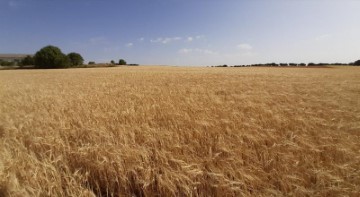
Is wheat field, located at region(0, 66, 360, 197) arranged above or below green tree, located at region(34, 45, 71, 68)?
below

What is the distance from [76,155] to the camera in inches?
112

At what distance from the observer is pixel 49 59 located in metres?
70.4

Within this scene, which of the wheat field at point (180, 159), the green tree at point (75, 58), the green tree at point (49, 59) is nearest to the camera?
the wheat field at point (180, 159)

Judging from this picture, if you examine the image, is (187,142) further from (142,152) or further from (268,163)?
(268,163)

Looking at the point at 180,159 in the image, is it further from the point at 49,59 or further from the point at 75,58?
the point at 75,58

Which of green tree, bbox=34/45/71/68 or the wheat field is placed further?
green tree, bbox=34/45/71/68

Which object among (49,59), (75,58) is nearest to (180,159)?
(49,59)

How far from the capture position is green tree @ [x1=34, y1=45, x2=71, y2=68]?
7056cm

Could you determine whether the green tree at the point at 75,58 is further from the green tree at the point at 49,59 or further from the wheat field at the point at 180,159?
the wheat field at the point at 180,159

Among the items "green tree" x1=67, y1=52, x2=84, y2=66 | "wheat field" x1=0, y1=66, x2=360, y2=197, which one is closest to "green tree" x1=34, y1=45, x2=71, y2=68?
"green tree" x1=67, y1=52, x2=84, y2=66

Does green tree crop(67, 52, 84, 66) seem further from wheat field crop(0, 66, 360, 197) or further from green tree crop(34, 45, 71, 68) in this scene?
wheat field crop(0, 66, 360, 197)

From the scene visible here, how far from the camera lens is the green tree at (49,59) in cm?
7056

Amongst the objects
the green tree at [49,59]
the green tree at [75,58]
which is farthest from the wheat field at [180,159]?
the green tree at [75,58]

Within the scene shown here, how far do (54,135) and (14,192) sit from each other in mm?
1596
